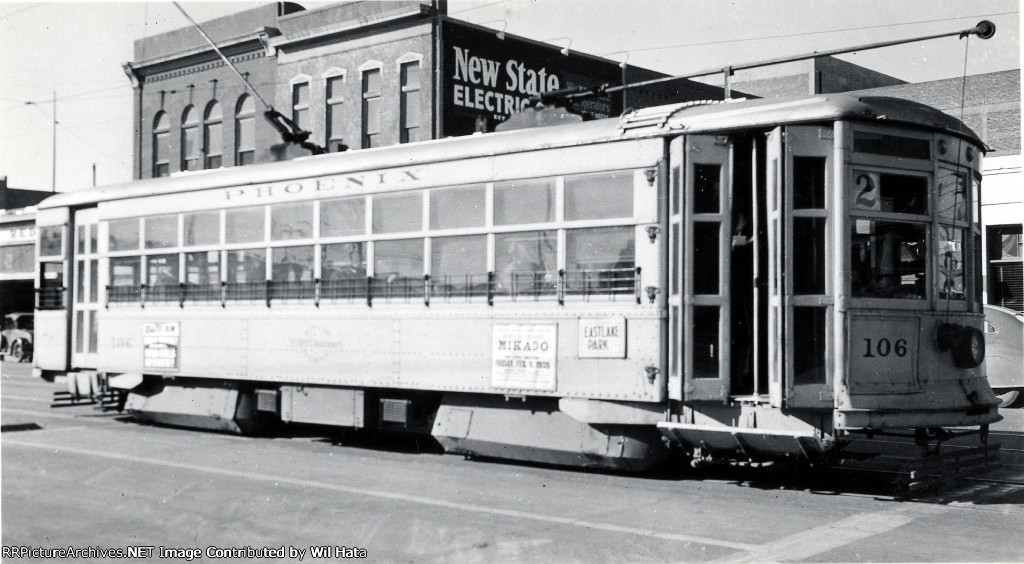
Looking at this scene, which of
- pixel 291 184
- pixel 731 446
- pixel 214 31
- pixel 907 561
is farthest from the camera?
pixel 214 31

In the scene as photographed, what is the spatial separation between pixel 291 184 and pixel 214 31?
A: 2448cm

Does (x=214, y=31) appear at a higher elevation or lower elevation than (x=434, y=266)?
higher

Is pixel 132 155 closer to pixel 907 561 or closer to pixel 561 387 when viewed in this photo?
pixel 561 387

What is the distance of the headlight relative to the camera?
8906 millimetres

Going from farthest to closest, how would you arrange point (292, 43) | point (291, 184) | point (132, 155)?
point (132, 155)
point (292, 43)
point (291, 184)

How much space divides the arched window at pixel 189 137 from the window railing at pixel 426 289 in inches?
862

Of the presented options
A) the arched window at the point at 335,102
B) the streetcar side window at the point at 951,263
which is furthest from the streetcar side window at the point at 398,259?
the arched window at the point at 335,102

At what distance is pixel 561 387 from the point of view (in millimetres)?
9891

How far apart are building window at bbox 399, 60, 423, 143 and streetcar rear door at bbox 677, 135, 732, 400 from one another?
19.8m

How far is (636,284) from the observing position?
9414 millimetres

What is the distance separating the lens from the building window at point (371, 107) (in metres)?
29.4

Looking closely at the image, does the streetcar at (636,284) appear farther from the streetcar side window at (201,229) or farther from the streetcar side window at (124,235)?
the streetcar side window at (124,235)

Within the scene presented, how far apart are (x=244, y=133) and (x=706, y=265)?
26.9 m

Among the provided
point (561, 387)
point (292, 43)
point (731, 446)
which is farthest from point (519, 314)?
point (292, 43)
